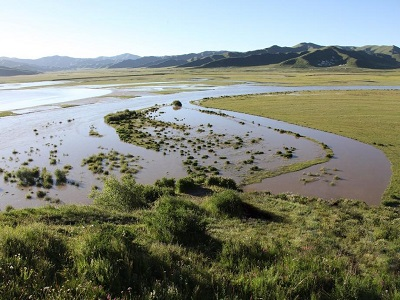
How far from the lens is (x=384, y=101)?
9762cm

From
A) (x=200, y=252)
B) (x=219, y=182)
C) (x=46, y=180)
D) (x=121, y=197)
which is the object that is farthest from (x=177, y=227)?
(x=46, y=180)

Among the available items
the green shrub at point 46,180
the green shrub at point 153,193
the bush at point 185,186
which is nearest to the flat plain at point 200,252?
the green shrub at point 153,193

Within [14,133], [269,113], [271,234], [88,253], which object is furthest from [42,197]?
[269,113]

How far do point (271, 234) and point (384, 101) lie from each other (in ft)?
318

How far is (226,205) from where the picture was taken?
2212cm

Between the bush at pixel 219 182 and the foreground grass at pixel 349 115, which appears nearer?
the bush at pixel 219 182

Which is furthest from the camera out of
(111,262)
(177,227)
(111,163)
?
(111,163)

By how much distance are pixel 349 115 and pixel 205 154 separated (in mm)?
45285

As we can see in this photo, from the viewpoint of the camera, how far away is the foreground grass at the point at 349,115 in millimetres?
49188

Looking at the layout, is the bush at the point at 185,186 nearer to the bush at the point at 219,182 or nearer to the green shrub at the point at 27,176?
the bush at the point at 219,182

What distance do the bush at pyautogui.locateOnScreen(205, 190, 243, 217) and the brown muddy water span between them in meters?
12.4

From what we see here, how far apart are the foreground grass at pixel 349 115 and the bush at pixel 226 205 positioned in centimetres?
1627

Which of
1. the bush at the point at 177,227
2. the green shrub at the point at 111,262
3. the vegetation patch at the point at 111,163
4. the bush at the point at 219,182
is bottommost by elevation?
the vegetation patch at the point at 111,163

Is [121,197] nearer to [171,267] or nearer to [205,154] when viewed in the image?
[171,267]
